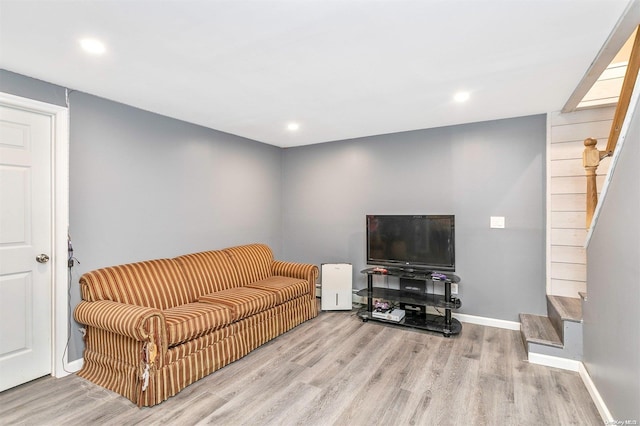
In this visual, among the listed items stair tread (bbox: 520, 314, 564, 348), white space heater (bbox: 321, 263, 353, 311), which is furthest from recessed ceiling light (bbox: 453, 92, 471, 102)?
white space heater (bbox: 321, 263, 353, 311)

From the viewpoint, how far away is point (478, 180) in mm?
3660

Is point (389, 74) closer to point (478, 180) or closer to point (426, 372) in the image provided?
point (478, 180)

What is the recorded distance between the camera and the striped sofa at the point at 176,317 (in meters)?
2.18

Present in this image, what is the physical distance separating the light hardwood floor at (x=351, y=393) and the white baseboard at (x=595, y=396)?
4 cm

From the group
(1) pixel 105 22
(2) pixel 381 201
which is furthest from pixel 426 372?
(1) pixel 105 22

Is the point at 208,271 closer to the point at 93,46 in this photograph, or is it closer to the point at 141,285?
the point at 141,285

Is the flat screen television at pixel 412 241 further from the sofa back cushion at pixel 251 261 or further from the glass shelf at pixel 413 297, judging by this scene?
the sofa back cushion at pixel 251 261

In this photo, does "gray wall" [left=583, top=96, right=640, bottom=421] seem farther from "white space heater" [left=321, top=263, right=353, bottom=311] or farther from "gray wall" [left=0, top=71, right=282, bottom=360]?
"gray wall" [left=0, top=71, right=282, bottom=360]

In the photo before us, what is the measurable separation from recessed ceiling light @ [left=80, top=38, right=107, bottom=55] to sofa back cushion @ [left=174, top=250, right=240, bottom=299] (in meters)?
1.99

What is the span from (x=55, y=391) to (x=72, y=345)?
37cm

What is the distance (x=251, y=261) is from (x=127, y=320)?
1846 millimetres

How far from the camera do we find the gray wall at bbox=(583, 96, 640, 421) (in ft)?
5.08

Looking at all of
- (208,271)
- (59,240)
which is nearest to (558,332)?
(208,271)

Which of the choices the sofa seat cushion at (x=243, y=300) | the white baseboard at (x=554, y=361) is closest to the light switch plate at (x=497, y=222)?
the white baseboard at (x=554, y=361)
